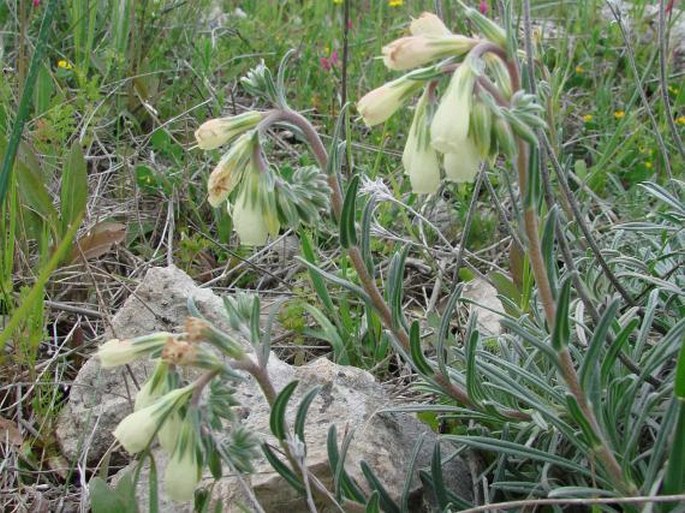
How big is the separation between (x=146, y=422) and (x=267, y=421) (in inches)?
29.1

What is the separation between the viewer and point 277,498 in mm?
1972

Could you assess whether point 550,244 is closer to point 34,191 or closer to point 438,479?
point 438,479

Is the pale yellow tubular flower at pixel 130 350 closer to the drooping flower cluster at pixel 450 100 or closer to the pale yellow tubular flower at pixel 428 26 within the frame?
the drooping flower cluster at pixel 450 100

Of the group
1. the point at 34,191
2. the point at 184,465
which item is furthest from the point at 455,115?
the point at 34,191

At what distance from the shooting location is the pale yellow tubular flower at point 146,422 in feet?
4.78

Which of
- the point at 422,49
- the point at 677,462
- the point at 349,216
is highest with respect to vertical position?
the point at 422,49

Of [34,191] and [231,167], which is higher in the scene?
[231,167]

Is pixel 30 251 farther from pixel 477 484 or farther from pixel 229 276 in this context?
pixel 477 484

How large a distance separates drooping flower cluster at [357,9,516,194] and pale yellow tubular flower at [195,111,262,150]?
0.71ft

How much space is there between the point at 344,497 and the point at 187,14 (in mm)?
2908

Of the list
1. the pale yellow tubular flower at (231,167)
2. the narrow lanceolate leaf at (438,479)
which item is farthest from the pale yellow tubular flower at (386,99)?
the narrow lanceolate leaf at (438,479)

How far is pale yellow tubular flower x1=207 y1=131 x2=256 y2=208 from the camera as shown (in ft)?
5.34

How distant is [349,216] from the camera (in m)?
1.74

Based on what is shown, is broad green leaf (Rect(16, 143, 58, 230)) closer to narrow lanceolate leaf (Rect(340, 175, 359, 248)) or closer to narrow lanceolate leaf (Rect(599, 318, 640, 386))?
narrow lanceolate leaf (Rect(340, 175, 359, 248))
